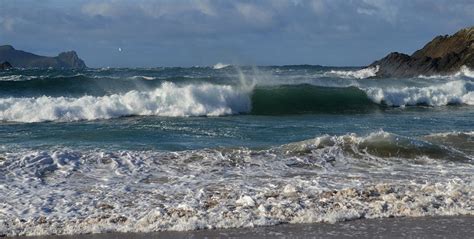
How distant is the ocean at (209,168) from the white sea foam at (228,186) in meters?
0.01

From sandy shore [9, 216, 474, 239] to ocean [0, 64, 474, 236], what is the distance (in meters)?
0.15

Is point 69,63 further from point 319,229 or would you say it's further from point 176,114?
point 319,229

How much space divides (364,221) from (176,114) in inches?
480

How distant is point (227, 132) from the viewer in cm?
1341

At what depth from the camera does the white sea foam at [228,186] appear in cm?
629

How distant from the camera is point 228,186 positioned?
7.70 m

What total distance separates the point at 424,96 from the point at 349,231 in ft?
63.6

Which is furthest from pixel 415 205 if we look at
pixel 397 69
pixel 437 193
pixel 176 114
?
pixel 397 69

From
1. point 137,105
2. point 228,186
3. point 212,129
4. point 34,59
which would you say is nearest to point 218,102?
point 137,105

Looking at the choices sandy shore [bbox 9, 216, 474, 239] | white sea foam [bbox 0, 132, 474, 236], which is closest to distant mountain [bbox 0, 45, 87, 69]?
white sea foam [bbox 0, 132, 474, 236]

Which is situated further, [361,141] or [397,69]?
[397,69]

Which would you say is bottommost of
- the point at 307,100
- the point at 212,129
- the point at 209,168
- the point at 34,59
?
the point at 34,59

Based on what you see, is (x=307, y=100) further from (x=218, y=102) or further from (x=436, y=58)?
(x=436, y=58)

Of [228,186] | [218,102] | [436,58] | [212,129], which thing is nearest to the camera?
[228,186]
